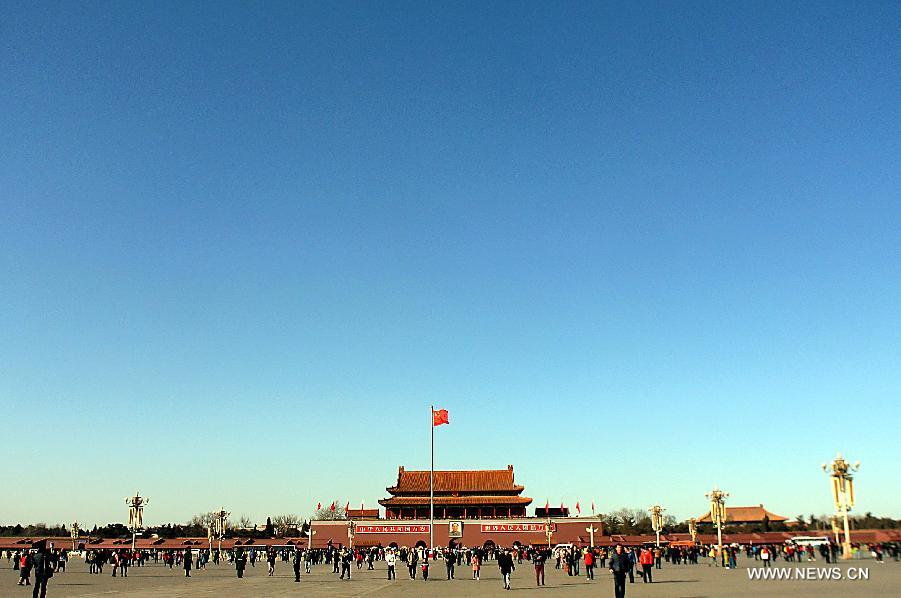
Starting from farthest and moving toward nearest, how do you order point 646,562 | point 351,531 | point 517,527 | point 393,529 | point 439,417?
point 393,529
point 517,527
point 351,531
point 439,417
point 646,562

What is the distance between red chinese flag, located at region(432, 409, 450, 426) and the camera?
177 ft

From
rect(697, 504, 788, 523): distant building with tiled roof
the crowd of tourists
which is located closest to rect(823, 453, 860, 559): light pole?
the crowd of tourists

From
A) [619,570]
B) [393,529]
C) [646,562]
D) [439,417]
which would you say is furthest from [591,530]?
[619,570]

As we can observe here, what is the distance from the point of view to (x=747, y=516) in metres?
113

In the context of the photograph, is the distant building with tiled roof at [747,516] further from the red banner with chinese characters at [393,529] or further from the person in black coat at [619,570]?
the person in black coat at [619,570]

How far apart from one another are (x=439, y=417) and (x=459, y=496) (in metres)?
30.5

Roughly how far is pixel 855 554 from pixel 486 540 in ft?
118

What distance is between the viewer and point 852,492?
40.9 metres

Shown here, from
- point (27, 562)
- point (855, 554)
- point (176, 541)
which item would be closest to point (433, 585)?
point (27, 562)

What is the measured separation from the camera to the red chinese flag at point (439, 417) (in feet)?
177

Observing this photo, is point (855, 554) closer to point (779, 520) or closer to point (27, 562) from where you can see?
point (27, 562)

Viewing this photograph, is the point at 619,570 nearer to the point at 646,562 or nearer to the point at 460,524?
the point at 646,562

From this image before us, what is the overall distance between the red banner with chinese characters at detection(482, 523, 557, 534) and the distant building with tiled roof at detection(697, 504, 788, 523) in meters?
48.6

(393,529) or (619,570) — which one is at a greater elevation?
(619,570)
